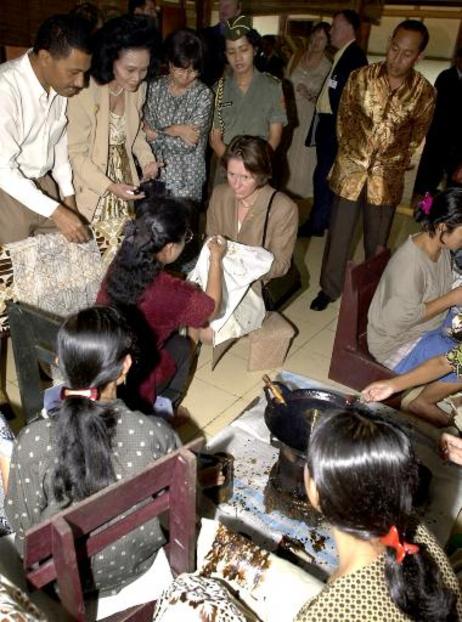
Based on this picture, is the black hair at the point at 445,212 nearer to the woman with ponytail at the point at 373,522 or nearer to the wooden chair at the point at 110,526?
the woman with ponytail at the point at 373,522

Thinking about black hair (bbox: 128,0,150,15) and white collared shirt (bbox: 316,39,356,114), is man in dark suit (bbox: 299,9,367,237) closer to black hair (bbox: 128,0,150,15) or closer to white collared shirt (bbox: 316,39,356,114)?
white collared shirt (bbox: 316,39,356,114)

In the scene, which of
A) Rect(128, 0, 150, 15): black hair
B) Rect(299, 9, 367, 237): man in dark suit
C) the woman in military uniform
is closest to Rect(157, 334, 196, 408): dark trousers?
the woman in military uniform

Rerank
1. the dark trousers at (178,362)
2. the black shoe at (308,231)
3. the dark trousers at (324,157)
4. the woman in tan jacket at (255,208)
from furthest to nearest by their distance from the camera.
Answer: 1. the black shoe at (308,231)
2. the dark trousers at (324,157)
3. the woman in tan jacket at (255,208)
4. the dark trousers at (178,362)

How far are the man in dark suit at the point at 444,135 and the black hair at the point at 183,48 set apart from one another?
312cm

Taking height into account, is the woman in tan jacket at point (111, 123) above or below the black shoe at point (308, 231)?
above

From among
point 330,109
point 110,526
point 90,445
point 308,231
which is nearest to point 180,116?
point 330,109

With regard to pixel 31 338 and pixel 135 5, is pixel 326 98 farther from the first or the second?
pixel 31 338

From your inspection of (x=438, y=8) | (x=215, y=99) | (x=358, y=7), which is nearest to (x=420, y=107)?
(x=215, y=99)

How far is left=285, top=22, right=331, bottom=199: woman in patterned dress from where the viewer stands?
16.4 feet

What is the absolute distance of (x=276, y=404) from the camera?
2357 millimetres

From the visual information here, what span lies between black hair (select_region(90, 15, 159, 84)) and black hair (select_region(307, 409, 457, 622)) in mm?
2517

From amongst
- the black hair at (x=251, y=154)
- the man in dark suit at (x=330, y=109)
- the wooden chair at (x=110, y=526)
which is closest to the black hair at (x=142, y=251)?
the black hair at (x=251, y=154)

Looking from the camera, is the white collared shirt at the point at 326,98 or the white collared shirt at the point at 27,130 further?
the white collared shirt at the point at 326,98

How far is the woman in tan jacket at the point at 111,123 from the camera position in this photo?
9.57 ft
